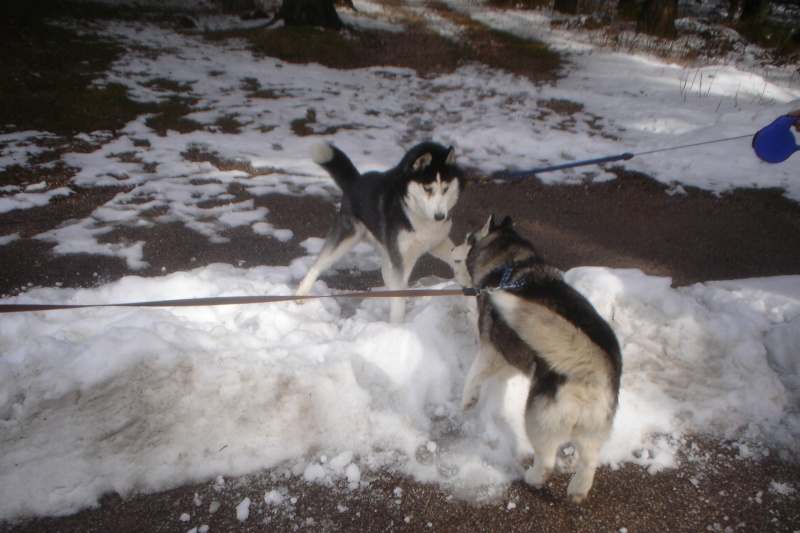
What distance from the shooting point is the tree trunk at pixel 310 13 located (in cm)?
1472

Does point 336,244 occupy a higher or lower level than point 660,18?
lower

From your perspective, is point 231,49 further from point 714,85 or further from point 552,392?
point 552,392

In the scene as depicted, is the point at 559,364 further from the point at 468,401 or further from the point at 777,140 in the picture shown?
the point at 777,140

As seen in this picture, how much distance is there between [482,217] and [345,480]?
4.00 meters

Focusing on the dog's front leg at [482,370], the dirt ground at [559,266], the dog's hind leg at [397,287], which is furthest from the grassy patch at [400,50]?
the dog's front leg at [482,370]

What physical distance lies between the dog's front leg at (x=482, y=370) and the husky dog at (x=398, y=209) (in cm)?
95

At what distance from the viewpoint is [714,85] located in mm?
9984

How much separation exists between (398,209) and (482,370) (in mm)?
1426

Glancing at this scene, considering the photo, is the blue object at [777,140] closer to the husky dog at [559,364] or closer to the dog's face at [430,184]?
the husky dog at [559,364]

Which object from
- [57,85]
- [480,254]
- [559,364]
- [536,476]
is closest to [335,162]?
[480,254]

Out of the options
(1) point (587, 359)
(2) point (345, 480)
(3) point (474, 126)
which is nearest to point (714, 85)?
(3) point (474, 126)

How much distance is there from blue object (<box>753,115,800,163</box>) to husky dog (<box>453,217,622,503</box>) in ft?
7.61

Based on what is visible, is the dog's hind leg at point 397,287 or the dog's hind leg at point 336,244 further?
the dog's hind leg at point 336,244

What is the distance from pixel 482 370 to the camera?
2867 mm
